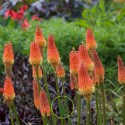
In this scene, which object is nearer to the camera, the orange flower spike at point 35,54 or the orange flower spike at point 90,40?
the orange flower spike at point 35,54

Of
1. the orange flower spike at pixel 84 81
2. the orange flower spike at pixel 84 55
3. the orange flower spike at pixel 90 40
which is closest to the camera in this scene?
the orange flower spike at pixel 84 81

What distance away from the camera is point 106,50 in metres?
3.54

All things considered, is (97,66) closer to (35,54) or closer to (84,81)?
(84,81)

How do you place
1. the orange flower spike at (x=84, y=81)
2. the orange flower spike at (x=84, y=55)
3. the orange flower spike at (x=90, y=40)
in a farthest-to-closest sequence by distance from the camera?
the orange flower spike at (x=90, y=40) → the orange flower spike at (x=84, y=55) → the orange flower spike at (x=84, y=81)

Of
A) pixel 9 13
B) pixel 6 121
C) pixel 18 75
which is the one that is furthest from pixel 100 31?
pixel 9 13

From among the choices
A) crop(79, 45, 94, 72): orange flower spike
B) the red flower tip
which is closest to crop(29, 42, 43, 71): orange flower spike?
the red flower tip

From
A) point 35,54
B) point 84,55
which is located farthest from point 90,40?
point 35,54

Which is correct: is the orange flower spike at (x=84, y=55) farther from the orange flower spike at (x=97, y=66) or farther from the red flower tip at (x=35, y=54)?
the red flower tip at (x=35, y=54)

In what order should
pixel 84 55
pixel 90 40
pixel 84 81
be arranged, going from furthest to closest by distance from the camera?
pixel 90 40
pixel 84 55
pixel 84 81

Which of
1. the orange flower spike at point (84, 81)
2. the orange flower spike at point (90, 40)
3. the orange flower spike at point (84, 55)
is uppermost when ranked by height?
the orange flower spike at point (90, 40)

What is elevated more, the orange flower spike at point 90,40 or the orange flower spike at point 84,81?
the orange flower spike at point 90,40

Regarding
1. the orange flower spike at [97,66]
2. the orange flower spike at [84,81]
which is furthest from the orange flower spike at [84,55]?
the orange flower spike at [84,81]

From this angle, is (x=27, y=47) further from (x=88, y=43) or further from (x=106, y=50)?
(x=88, y=43)

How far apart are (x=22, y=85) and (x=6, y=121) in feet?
2.20
